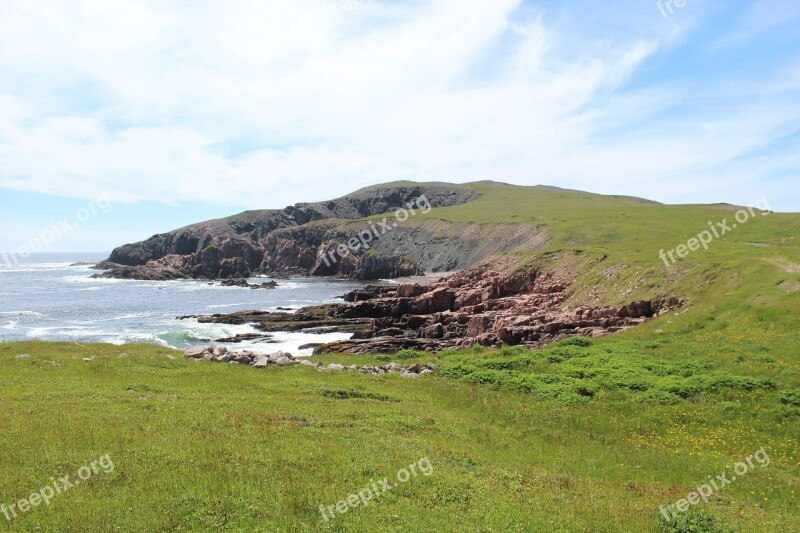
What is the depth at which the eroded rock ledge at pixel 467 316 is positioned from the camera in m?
36.4

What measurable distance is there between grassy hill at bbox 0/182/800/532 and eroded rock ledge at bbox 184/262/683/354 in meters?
3.88

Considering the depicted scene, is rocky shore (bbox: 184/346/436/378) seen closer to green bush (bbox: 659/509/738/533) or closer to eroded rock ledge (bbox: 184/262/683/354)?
eroded rock ledge (bbox: 184/262/683/354)

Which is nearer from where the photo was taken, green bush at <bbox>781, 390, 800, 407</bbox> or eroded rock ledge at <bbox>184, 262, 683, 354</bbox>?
green bush at <bbox>781, 390, 800, 407</bbox>

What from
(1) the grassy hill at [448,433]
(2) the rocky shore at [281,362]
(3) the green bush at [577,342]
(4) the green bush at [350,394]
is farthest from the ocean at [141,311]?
(4) the green bush at [350,394]

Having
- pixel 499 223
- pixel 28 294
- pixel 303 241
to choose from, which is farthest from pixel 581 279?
pixel 303 241

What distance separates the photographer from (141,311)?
7950 centimetres

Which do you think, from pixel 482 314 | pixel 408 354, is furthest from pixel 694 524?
pixel 482 314

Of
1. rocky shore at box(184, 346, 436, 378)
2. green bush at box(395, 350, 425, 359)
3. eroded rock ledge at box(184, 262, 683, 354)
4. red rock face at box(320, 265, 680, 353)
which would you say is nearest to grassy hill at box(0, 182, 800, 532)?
rocky shore at box(184, 346, 436, 378)

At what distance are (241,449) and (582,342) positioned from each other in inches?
941

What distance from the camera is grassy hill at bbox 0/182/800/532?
10.7m

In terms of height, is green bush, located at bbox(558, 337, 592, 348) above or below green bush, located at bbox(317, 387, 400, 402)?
above

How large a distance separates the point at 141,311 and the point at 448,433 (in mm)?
75321

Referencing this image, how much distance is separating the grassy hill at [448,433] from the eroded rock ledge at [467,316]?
153 inches

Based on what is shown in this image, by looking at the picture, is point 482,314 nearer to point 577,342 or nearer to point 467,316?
point 467,316
